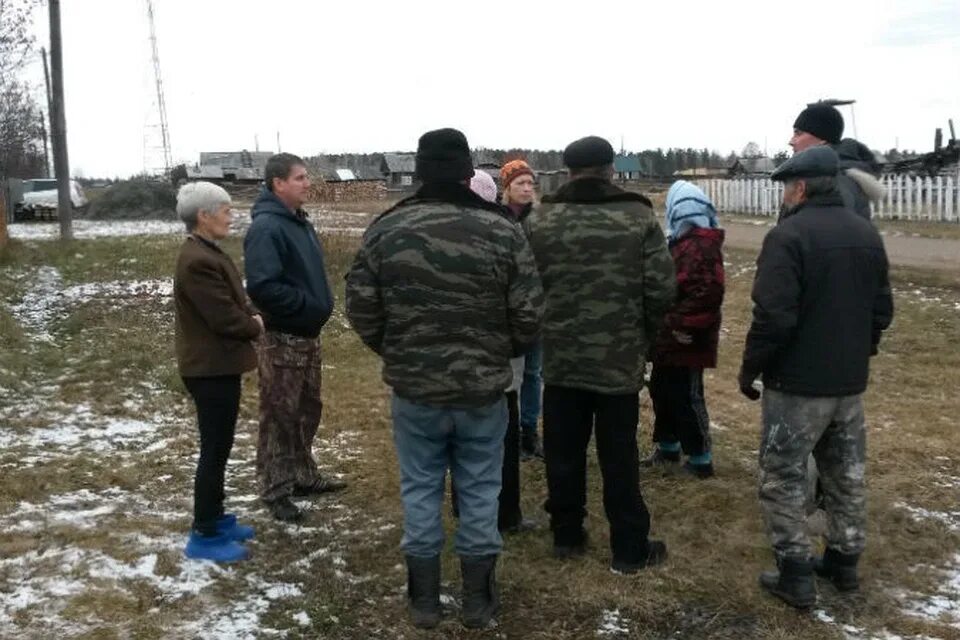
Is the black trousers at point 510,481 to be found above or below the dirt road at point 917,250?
below

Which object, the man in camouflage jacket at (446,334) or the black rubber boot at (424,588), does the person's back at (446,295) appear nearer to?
the man in camouflage jacket at (446,334)

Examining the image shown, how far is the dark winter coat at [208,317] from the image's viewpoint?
398 cm

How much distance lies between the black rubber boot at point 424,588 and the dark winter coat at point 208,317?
1.21 metres

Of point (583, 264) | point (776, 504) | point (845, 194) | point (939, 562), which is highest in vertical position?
point (845, 194)

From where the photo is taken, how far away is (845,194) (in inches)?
Result: 162

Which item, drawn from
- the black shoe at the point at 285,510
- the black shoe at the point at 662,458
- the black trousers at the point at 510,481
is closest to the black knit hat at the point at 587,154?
the black trousers at the point at 510,481

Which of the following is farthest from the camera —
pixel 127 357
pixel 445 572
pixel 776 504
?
pixel 127 357

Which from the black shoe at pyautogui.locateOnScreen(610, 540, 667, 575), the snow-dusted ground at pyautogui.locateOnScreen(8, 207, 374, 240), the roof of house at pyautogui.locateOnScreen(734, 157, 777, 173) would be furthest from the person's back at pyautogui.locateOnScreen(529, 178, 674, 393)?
the roof of house at pyautogui.locateOnScreen(734, 157, 777, 173)

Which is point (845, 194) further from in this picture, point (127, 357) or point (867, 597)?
point (127, 357)

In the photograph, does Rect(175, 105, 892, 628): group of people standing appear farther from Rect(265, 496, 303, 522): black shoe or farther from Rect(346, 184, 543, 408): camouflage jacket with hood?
Rect(265, 496, 303, 522): black shoe

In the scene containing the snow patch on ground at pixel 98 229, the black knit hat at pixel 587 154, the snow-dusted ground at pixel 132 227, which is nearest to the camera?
the black knit hat at pixel 587 154

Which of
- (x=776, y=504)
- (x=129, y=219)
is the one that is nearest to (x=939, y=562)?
(x=776, y=504)

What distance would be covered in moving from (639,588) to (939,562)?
143 centimetres

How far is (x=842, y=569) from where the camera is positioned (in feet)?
12.6
